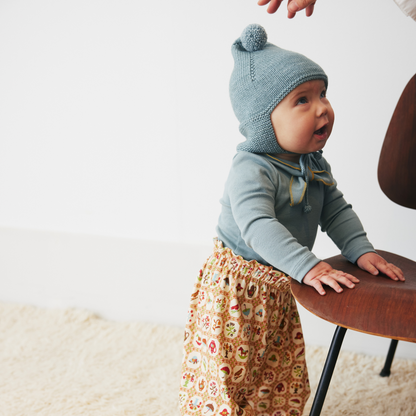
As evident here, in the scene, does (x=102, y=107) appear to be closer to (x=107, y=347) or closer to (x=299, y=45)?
(x=299, y=45)

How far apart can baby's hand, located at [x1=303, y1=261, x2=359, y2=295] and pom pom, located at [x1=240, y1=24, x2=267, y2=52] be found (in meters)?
0.39

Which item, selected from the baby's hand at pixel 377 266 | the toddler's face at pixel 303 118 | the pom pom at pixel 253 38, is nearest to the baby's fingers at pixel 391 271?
the baby's hand at pixel 377 266

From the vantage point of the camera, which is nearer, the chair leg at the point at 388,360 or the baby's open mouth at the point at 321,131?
the baby's open mouth at the point at 321,131

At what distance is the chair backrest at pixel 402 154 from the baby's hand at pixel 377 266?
0.88 feet

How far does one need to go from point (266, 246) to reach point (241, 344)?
0.77ft

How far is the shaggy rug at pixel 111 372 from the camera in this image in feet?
3.49

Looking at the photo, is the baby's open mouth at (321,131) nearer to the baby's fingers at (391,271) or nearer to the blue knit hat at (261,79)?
the blue knit hat at (261,79)

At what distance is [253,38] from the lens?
0.72 m

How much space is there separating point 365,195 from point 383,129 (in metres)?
0.19

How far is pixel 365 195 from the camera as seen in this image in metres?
1.20

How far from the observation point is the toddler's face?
2.27 feet

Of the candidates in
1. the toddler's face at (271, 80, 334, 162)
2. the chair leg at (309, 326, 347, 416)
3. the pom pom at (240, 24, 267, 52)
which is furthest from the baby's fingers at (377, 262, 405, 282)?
the pom pom at (240, 24, 267, 52)

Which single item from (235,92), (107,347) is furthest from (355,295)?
(107,347)

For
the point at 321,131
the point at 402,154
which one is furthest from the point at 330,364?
the point at 402,154
